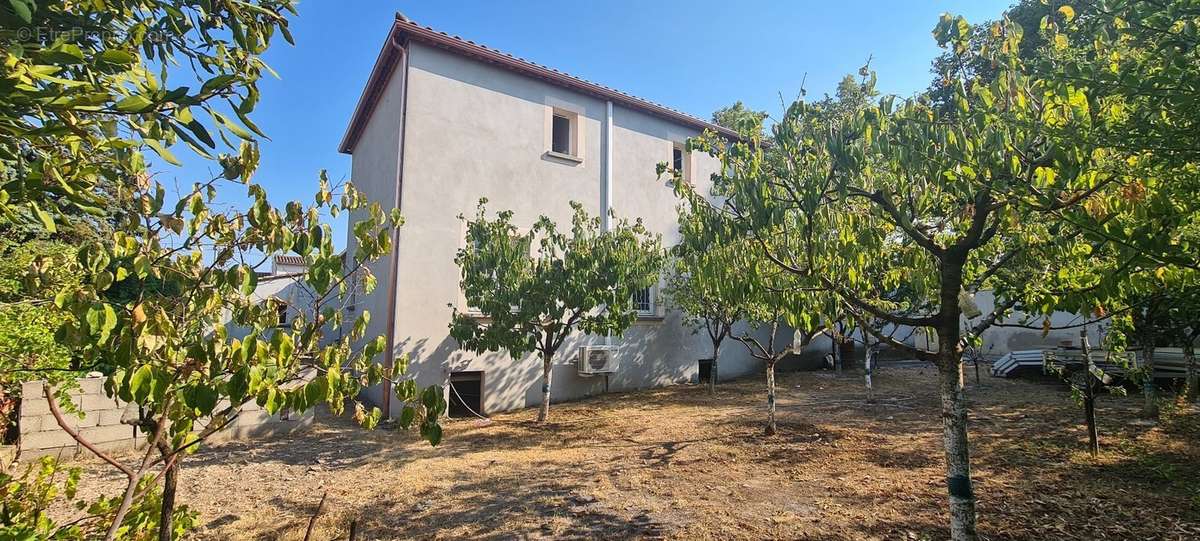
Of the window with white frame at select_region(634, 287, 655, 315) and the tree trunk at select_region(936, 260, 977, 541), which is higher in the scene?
the window with white frame at select_region(634, 287, 655, 315)

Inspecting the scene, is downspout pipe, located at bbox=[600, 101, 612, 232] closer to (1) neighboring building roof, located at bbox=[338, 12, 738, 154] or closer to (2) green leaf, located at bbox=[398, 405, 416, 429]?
(1) neighboring building roof, located at bbox=[338, 12, 738, 154]

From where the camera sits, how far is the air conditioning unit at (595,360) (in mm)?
10625

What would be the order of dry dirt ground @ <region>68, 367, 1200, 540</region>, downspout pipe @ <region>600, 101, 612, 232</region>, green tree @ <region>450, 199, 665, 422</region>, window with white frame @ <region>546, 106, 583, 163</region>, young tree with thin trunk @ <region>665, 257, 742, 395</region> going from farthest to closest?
downspout pipe @ <region>600, 101, 612, 232</region>
window with white frame @ <region>546, 106, 583, 163</region>
young tree with thin trunk @ <region>665, 257, 742, 395</region>
green tree @ <region>450, 199, 665, 422</region>
dry dirt ground @ <region>68, 367, 1200, 540</region>

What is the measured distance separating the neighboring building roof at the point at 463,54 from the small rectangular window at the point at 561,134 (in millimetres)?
774

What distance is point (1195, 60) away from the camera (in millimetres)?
2576

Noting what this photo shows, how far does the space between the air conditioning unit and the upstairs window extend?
14.8ft

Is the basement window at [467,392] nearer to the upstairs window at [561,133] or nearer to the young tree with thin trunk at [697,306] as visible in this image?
the young tree with thin trunk at [697,306]

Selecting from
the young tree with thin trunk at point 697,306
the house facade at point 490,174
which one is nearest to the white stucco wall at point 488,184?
the house facade at point 490,174

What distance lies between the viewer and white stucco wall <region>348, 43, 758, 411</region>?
940cm

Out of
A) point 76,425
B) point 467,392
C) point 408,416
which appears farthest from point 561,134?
point 408,416

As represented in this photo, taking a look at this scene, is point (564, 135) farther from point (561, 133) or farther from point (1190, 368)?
point (1190, 368)

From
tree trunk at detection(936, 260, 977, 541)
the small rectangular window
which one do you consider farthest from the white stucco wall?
tree trunk at detection(936, 260, 977, 541)

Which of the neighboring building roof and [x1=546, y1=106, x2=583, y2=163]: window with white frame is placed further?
[x1=546, y1=106, x2=583, y2=163]: window with white frame

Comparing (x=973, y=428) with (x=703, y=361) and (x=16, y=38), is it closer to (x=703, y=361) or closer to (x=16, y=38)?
(x=703, y=361)
